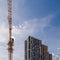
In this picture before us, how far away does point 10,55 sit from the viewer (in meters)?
158

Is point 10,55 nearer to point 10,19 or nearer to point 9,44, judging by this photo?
point 9,44

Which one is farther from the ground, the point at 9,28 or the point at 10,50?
the point at 9,28

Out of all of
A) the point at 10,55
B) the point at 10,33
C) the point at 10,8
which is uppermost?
the point at 10,8

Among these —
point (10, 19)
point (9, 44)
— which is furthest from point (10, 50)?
point (10, 19)

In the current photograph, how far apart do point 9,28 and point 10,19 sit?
843cm

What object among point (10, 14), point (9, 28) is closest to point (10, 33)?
point (9, 28)

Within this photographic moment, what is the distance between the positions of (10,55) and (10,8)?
95.1ft

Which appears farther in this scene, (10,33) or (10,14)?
(10,33)

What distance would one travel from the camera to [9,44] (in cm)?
15638

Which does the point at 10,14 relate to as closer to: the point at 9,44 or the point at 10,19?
the point at 10,19

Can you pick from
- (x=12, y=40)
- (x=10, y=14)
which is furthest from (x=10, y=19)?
(x=12, y=40)

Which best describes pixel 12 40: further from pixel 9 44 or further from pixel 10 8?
pixel 10 8

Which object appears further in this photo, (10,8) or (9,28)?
(9,28)

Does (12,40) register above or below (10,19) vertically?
below
